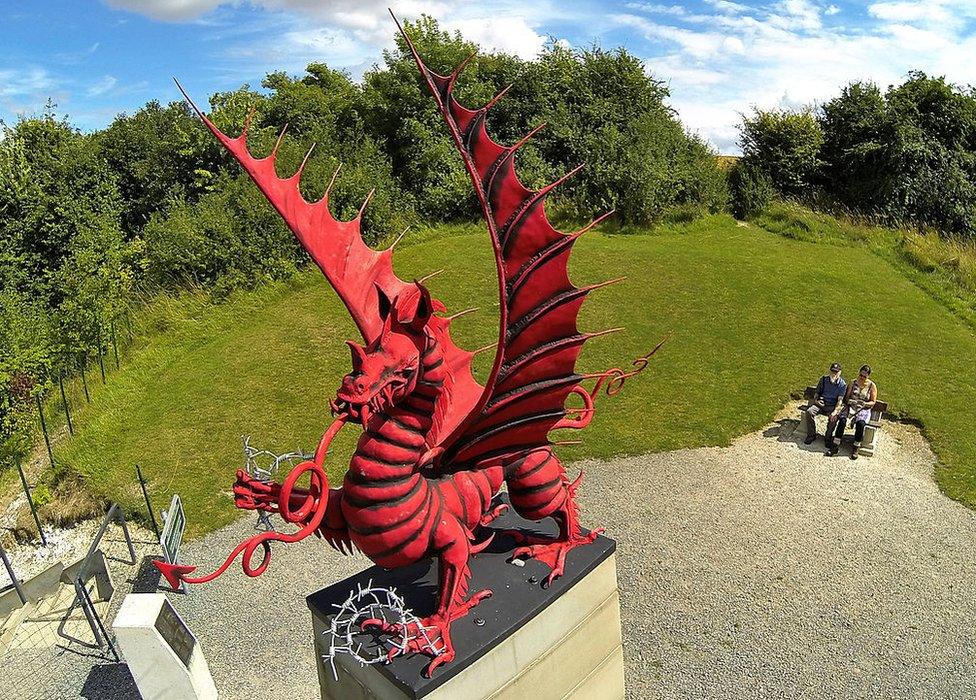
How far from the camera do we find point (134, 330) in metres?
11.1

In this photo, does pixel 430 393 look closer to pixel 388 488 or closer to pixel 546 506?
pixel 388 488

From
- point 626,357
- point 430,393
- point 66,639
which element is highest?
point 430,393

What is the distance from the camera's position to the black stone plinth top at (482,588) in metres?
3.07

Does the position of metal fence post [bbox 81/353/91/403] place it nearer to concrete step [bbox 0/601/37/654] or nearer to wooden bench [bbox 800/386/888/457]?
concrete step [bbox 0/601/37/654]

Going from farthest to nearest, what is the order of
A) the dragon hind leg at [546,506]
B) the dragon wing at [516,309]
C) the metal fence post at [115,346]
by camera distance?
the metal fence post at [115,346] < the dragon hind leg at [546,506] < the dragon wing at [516,309]

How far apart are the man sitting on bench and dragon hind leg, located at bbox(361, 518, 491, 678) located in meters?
5.43

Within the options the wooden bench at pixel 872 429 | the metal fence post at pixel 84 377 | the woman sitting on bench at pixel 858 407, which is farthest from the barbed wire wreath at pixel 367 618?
the metal fence post at pixel 84 377

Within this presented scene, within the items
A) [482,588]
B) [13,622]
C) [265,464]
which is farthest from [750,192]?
[13,622]

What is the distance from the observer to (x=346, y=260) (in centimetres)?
317

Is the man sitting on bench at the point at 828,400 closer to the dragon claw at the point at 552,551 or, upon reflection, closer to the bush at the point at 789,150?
the dragon claw at the point at 552,551

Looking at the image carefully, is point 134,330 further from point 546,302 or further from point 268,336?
point 546,302

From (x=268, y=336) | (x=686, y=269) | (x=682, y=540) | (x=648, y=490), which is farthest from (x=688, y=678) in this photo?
(x=686, y=269)

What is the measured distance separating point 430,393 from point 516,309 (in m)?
0.50

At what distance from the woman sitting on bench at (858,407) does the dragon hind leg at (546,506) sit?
14.5 feet
